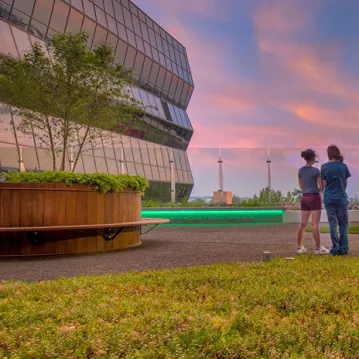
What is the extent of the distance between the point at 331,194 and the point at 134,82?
2960 centimetres

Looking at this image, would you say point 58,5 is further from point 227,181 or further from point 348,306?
point 348,306

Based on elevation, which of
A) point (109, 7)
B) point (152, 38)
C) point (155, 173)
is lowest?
point (155, 173)

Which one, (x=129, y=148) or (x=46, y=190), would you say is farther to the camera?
(x=129, y=148)

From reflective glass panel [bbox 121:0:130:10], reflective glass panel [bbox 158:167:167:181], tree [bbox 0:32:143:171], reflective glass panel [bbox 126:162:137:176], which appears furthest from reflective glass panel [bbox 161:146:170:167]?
tree [bbox 0:32:143:171]

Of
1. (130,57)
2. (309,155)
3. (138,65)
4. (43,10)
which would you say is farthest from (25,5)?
(309,155)

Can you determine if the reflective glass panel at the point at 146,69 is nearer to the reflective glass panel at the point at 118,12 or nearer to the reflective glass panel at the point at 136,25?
the reflective glass panel at the point at 136,25

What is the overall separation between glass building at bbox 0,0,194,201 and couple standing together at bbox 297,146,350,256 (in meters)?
8.76

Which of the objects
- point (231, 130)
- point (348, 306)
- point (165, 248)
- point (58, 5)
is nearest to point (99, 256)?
point (165, 248)

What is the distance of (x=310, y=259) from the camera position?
769 centimetres

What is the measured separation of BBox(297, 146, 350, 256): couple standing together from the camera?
848cm

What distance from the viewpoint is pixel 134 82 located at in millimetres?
36375

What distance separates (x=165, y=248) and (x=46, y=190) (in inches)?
116

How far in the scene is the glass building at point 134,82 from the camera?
921 inches

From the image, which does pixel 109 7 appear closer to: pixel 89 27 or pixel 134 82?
pixel 89 27
